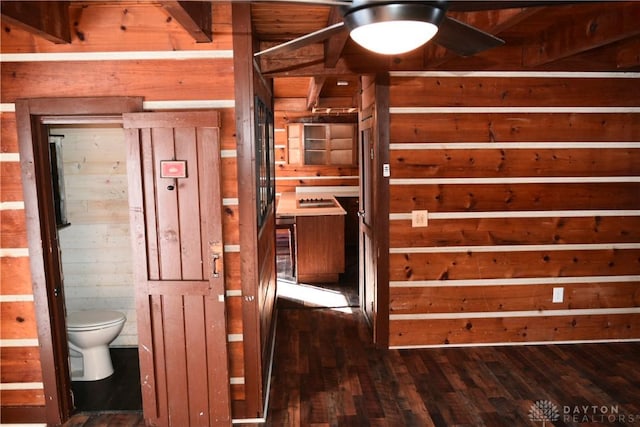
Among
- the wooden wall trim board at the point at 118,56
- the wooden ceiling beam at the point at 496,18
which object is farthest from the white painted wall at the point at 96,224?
the wooden ceiling beam at the point at 496,18

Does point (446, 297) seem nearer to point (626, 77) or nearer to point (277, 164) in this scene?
point (626, 77)

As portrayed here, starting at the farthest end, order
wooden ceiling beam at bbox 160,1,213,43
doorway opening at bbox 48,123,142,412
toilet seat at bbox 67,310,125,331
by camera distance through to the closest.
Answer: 1. doorway opening at bbox 48,123,142,412
2. toilet seat at bbox 67,310,125,331
3. wooden ceiling beam at bbox 160,1,213,43

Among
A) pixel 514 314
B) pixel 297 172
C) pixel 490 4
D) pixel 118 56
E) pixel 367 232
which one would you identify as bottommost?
pixel 514 314

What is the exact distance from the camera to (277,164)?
7.66 m

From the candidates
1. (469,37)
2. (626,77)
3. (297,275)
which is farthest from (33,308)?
(626,77)

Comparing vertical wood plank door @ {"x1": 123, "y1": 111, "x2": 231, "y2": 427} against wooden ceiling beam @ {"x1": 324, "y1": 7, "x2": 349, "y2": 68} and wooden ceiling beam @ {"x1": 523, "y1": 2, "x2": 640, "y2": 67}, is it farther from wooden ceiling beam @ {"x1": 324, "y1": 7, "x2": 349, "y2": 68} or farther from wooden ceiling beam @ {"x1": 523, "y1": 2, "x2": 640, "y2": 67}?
wooden ceiling beam @ {"x1": 523, "y1": 2, "x2": 640, "y2": 67}

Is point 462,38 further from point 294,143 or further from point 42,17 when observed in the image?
point 294,143

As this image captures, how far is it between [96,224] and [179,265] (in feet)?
4.65

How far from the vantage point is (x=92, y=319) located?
3.36 m

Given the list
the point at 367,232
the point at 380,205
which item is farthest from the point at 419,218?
the point at 367,232

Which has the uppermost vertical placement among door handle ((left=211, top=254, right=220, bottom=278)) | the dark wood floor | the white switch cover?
door handle ((left=211, top=254, right=220, bottom=278))

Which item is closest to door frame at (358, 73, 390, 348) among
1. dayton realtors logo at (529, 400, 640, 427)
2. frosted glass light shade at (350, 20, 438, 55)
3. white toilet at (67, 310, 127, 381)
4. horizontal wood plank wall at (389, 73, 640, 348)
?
horizontal wood plank wall at (389, 73, 640, 348)

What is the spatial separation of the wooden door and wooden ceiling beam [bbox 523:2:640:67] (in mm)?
1406

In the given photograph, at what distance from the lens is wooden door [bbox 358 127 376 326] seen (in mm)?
3981
